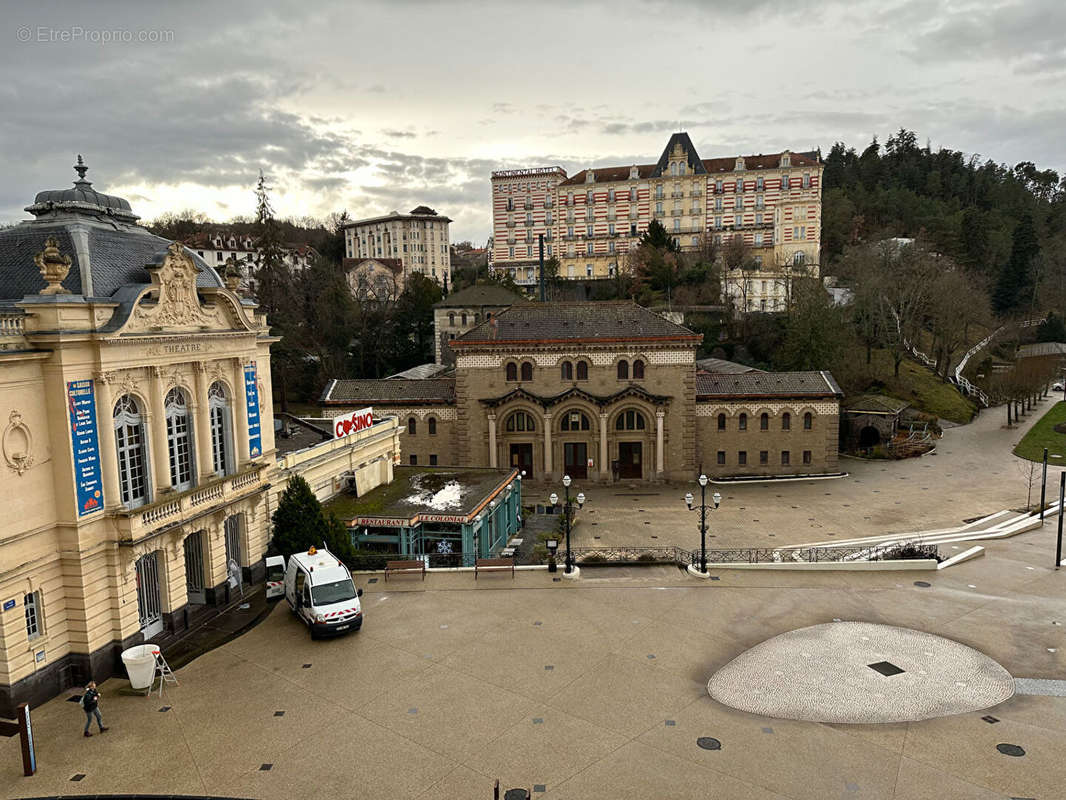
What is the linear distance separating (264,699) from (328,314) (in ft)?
178

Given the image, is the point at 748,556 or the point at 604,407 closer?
the point at 748,556

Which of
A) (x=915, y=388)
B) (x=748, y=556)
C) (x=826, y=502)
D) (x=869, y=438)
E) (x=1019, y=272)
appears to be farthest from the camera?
(x=1019, y=272)

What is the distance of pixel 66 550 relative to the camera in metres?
17.8

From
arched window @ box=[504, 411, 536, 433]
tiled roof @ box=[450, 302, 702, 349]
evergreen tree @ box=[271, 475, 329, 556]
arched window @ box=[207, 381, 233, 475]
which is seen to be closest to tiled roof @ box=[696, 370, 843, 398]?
tiled roof @ box=[450, 302, 702, 349]

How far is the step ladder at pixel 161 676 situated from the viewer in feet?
57.9

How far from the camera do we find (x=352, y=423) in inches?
1266

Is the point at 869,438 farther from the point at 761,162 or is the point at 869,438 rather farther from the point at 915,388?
the point at 761,162

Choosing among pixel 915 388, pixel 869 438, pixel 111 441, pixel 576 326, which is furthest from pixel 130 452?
pixel 915 388

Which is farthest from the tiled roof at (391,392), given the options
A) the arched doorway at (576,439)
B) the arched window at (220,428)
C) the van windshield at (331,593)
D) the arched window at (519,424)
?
the van windshield at (331,593)

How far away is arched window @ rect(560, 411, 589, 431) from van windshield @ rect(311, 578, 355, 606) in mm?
26569

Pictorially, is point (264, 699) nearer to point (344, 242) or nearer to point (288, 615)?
point (288, 615)

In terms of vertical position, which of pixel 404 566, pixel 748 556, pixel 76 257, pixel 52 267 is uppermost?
pixel 76 257

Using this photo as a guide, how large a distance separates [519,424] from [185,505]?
27413 millimetres

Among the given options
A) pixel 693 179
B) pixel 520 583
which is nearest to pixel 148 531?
pixel 520 583
